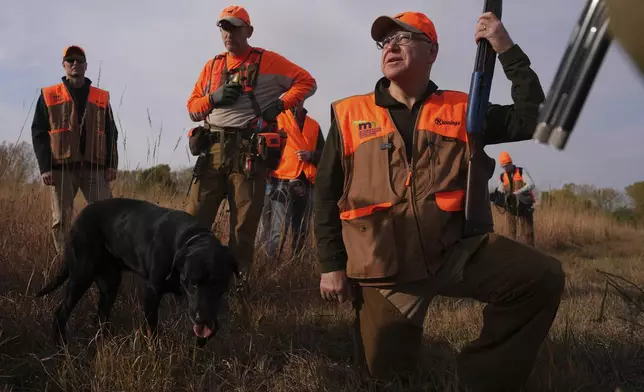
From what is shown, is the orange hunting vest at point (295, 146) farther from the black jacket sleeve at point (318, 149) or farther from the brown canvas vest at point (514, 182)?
the brown canvas vest at point (514, 182)

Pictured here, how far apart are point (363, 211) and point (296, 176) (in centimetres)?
378

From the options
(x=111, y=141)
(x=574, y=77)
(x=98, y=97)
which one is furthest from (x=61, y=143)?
(x=574, y=77)

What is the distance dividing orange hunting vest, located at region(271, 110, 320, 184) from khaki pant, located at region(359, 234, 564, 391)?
3.78 meters

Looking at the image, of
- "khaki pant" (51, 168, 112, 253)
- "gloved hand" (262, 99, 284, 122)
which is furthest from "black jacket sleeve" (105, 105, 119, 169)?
"gloved hand" (262, 99, 284, 122)

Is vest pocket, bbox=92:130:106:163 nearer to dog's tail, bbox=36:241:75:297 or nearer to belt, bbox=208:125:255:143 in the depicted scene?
belt, bbox=208:125:255:143

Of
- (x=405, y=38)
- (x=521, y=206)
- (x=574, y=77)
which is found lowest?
(x=521, y=206)

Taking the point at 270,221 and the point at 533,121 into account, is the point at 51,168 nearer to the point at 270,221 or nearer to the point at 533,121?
the point at 270,221

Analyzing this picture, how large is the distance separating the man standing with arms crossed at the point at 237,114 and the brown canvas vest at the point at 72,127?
1261mm

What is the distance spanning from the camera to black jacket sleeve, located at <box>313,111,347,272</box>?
272 centimetres

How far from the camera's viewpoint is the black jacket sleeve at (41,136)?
16.1 feet

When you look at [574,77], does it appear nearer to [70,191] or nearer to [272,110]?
[272,110]

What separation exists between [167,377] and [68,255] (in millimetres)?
1429

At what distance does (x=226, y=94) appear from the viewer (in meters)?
4.16

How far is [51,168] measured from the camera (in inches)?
195
